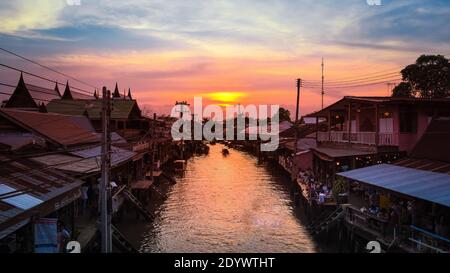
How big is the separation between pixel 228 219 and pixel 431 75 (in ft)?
127

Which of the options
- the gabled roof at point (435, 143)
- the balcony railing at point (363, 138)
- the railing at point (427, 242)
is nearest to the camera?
the railing at point (427, 242)

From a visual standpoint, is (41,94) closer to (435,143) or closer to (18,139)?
(18,139)

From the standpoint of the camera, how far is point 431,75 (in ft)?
179

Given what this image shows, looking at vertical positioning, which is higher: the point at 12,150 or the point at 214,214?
the point at 12,150

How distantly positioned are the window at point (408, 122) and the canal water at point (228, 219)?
8.83m

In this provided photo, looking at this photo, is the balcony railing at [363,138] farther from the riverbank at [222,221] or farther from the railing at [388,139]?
the riverbank at [222,221]

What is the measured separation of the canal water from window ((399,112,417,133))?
883cm

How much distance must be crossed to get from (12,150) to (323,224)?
16.1 metres

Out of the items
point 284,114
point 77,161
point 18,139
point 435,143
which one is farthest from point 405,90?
point 284,114

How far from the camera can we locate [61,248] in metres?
15.4

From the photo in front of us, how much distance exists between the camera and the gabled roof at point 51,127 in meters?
24.2

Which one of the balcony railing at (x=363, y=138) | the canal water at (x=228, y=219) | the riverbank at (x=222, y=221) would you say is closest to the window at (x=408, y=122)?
the balcony railing at (x=363, y=138)
